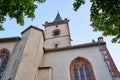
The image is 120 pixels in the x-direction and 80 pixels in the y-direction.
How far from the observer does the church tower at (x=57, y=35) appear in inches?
928

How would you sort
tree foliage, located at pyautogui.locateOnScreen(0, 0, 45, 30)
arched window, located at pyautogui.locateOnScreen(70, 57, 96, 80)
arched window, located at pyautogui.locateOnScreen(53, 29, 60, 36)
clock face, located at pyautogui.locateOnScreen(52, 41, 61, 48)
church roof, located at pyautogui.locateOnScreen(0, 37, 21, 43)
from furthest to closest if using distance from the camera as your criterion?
1. arched window, located at pyautogui.locateOnScreen(53, 29, 60, 36)
2. clock face, located at pyautogui.locateOnScreen(52, 41, 61, 48)
3. church roof, located at pyautogui.locateOnScreen(0, 37, 21, 43)
4. arched window, located at pyautogui.locateOnScreen(70, 57, 96, 80)
5. tree foliage, located at pyautogui.locateOnScreen(0, 0, 45, 30)

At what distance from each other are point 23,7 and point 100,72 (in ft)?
24.9

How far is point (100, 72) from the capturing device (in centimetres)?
1074

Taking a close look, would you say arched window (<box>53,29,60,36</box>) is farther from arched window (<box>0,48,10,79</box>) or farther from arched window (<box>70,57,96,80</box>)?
arched window (<box>70,57,96,80</box>)

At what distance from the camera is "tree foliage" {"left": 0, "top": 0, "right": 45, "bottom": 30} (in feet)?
21.2

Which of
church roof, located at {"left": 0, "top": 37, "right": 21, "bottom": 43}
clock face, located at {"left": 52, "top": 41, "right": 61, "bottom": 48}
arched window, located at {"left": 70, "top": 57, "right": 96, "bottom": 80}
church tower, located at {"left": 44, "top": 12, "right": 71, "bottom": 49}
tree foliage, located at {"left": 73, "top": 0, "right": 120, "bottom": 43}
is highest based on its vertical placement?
church tower, located at {"left": 44, "top": 12, "right": 71, "bottom": 49}

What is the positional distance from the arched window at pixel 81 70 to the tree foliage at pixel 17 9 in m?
6.46

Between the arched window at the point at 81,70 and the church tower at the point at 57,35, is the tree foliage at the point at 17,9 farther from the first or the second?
the church tower at the point at 57,35

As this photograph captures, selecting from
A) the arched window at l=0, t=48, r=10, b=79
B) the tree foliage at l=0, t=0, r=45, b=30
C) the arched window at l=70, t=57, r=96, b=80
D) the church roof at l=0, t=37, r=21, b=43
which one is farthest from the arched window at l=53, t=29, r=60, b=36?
the tree foliage at l=0, t=0, r=45, b=30

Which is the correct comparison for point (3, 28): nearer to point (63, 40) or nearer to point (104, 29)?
point (104, 29)

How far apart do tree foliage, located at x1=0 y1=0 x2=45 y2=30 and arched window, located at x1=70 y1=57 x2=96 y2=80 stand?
646cm

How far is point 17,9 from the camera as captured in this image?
688 cm

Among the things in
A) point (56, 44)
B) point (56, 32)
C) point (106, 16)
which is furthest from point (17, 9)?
point (56, 32)

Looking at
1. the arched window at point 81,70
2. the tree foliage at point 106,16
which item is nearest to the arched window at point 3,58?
the arched window at point 81,70
